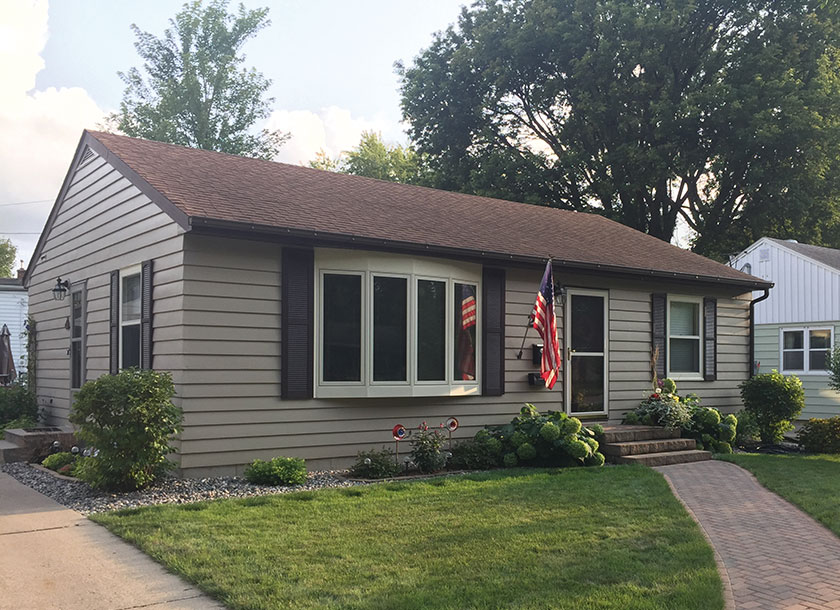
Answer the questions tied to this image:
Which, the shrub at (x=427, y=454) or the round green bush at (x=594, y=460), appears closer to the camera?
the shrub at (x=427, y=454)

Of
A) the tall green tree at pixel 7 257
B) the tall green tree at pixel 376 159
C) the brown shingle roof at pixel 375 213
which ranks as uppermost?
the tall green tree at pixel 376 159

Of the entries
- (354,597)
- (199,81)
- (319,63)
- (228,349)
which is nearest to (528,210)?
(319,63)

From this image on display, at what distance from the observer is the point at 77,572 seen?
4.75 meters

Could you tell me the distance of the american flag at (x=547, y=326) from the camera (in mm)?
9781

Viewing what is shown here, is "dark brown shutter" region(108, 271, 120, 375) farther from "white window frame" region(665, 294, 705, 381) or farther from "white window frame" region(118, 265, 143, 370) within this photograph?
"white window frame" region(665, 294, 705, 381)

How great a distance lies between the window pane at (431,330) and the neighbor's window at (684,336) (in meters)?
4.74

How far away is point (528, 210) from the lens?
14.6 meters

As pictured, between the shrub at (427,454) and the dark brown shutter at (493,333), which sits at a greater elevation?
the dark brown shutter at (493,333)

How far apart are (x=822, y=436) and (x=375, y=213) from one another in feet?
25.4

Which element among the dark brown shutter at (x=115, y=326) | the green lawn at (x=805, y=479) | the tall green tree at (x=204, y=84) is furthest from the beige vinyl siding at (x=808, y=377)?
the tall green tree at (x=204, y=84)

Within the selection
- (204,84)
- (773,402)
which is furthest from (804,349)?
(204,84)

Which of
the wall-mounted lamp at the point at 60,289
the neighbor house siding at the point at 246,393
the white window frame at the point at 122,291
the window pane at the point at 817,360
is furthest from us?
the window pane at the point at 817,360

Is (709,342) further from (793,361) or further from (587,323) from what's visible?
(793,361)

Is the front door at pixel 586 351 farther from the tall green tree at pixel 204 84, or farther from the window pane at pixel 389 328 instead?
the tall green tree at pixel 204 84
